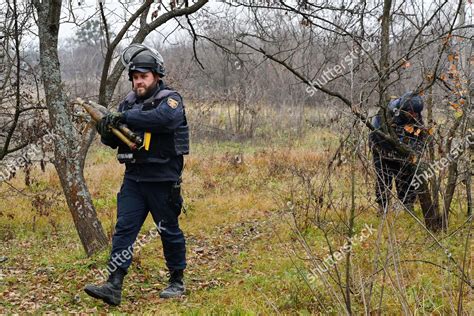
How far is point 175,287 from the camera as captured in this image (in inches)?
186

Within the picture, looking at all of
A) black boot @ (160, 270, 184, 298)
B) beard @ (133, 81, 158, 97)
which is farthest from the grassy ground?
beard @ (133, 81, 158, 97)

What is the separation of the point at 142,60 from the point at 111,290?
1.87 meters

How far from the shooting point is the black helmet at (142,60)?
443cm

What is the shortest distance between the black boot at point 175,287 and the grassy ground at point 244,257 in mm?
88

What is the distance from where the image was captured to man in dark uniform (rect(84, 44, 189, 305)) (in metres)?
4.34

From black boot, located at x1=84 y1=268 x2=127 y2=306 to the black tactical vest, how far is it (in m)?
0.93

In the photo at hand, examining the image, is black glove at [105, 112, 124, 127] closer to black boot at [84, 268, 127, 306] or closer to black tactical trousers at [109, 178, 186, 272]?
black tactical trousers at [109, 178, 186, 272]

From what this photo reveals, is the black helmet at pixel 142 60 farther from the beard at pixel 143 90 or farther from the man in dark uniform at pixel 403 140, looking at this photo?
the man in dark uniform at pixel 403 140

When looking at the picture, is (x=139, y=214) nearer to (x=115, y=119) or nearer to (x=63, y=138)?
(x=115, y=119)

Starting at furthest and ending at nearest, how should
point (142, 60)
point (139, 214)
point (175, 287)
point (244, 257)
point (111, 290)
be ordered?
point (244, 257), point (175, 287), point (139, 214), point (142, 60), point (111, 290)

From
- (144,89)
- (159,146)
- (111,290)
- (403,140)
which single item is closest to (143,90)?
(144,89)

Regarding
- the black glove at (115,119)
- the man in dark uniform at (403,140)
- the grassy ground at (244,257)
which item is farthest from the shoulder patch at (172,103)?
the man in dark uniform at (403,140)

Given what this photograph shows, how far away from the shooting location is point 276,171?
11438mm

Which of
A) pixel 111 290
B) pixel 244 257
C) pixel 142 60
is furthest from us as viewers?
pixel 244 257
